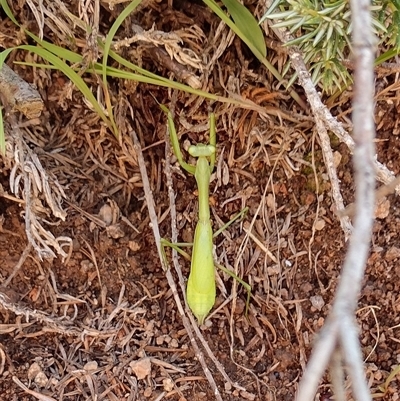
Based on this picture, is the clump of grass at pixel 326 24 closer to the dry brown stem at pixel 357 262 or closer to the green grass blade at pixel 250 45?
the green grass blade at pixel 250 45

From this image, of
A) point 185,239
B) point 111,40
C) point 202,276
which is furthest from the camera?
point 185,239

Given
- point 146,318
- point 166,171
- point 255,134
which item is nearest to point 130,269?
point 146,318

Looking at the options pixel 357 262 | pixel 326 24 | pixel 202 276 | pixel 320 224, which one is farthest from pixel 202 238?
pixel 357 262

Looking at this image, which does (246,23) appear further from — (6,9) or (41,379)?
(41,379)

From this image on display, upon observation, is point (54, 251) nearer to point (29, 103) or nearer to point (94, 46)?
point (29, 103)

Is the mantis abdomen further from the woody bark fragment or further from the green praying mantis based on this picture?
the woody bark fragment

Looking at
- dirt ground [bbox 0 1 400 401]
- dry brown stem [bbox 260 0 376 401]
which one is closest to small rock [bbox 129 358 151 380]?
dirt ground [bbox 0 1 400 401]
